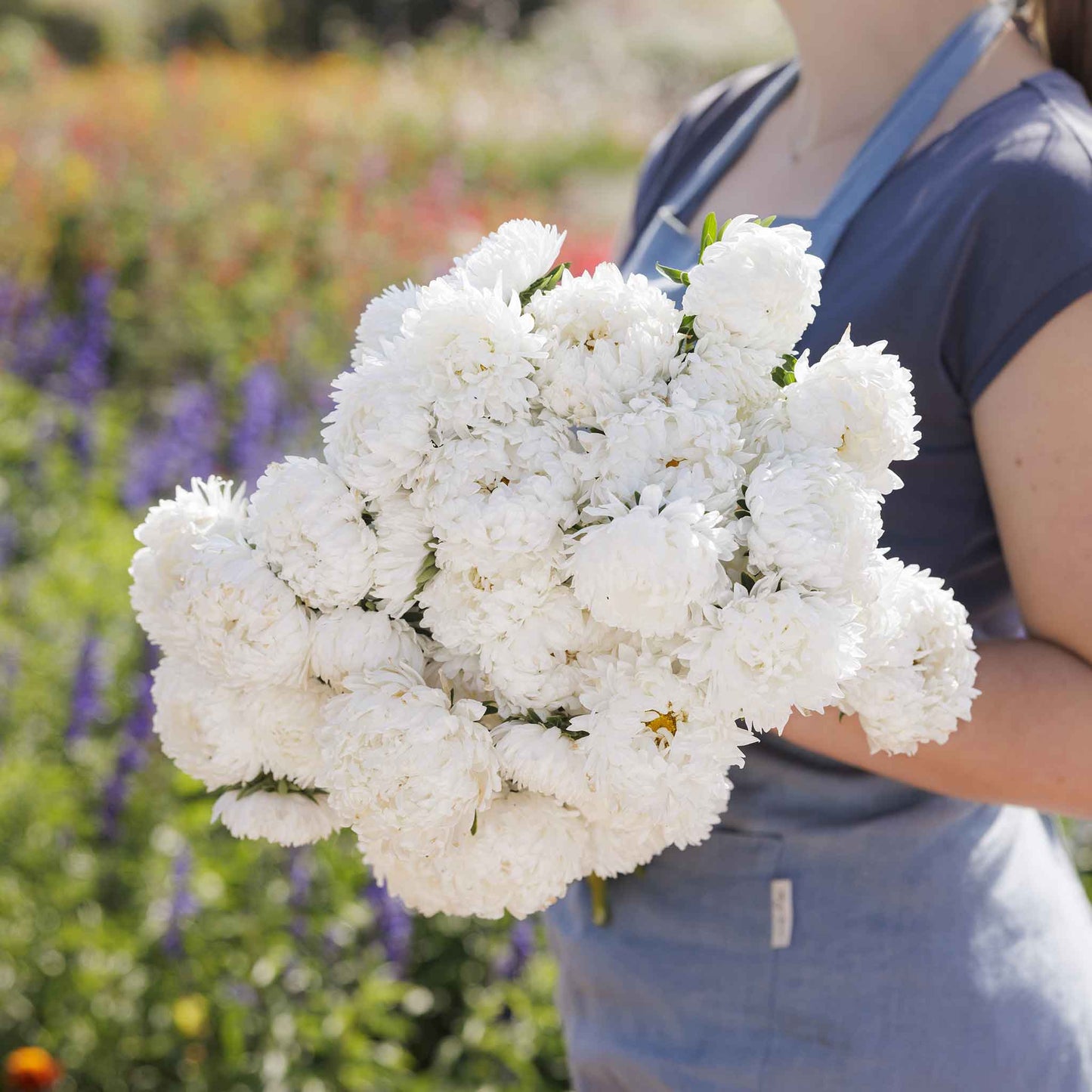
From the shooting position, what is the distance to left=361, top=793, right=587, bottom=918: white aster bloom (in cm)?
87

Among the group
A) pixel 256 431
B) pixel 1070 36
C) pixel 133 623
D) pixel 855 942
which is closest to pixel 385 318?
pixel 855 942

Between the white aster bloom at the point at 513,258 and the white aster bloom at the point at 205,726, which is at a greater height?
the white aster bloom at the point at 513,258

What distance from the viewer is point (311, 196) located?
20.5 ft

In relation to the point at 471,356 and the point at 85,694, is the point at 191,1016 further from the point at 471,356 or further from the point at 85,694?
the point at 471,356

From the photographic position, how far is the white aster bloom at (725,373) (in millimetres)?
815

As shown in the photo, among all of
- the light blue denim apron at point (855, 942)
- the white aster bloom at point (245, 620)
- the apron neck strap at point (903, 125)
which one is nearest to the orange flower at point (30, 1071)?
the light blue denim apron at point (855, 942)

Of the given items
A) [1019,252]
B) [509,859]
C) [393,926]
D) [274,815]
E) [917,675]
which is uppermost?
[1019,252]

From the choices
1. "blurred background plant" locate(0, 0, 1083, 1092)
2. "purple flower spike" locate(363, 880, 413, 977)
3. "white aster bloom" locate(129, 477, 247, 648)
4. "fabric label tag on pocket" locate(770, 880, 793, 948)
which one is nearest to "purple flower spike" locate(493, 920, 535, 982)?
"blurred background plant" locate(0, 0, 1083, 1092)

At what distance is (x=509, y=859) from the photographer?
2.85 ft

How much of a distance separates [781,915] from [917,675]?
49cm

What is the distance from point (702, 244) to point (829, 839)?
0.70 meters

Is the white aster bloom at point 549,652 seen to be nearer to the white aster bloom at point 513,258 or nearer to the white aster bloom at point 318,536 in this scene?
the white aster bloom at point 318,536

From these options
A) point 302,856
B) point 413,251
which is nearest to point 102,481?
point 302,856

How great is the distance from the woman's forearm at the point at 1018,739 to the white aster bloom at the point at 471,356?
46 centimetres
